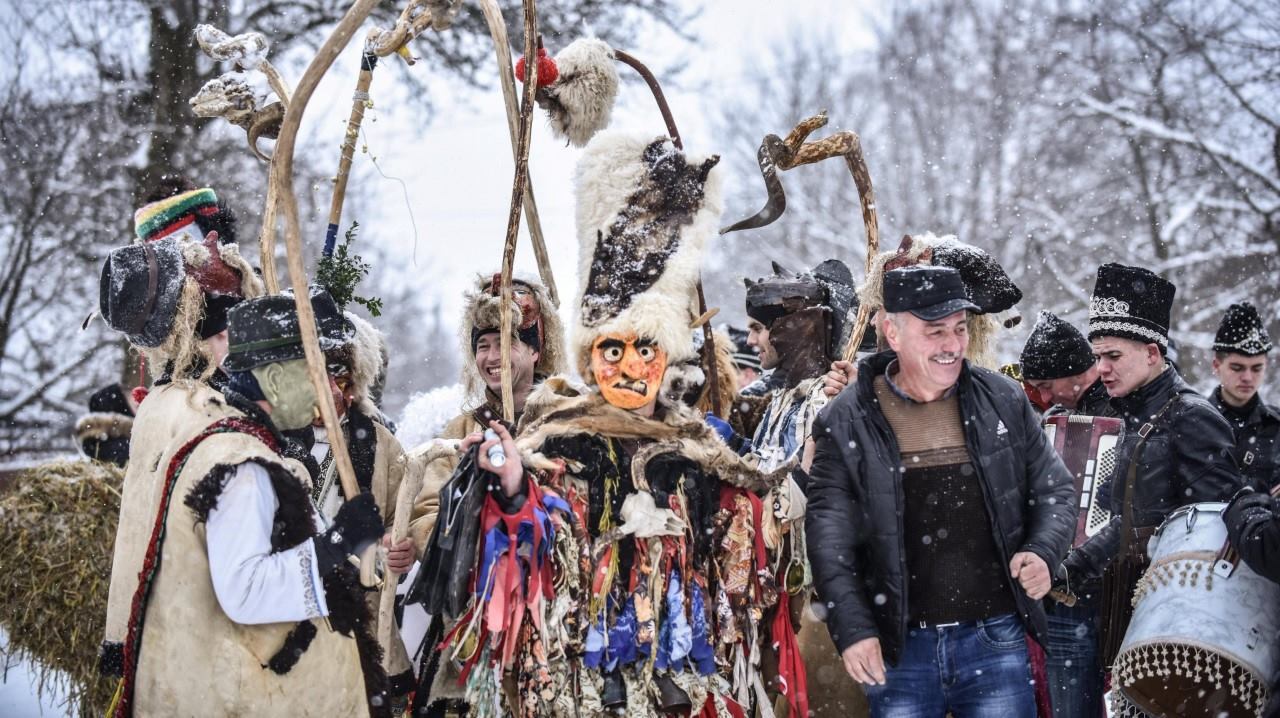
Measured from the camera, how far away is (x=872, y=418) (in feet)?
11.9

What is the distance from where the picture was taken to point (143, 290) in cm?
353

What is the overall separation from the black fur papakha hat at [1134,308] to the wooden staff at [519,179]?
2.39 m

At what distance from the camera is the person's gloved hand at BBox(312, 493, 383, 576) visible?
118 inches

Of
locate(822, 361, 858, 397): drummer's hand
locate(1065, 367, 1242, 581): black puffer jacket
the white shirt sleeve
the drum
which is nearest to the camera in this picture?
the white shirt sleeve

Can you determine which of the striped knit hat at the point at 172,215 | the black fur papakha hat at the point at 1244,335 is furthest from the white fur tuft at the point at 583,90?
the black fur papakha hat at the point at 1244,335

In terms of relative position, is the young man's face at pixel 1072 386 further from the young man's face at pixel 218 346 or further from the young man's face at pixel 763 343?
the young man's face at pixel 218 346

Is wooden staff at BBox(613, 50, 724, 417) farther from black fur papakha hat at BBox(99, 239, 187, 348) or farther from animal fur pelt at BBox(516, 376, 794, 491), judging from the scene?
black fur papakha hat at BBox(99, 239, 187, 348)

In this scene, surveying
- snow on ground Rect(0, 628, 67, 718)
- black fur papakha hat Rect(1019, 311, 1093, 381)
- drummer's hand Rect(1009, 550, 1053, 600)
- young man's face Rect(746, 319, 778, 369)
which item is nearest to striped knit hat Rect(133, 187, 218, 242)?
young man's face Rect(746, 319, 778, 369)

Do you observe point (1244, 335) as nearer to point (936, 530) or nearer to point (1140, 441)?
point (1140, 441)

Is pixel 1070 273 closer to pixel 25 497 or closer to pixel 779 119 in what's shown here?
pixel 779 119

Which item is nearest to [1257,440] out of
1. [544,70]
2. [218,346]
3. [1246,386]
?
[1246,386]

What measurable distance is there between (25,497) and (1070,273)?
16.3m

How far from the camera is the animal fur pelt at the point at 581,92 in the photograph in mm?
3891

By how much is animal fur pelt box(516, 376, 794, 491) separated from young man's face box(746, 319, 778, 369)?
144cm
